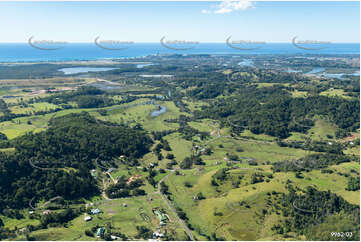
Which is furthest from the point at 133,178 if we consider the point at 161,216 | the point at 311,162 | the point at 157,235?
the point at 311,162

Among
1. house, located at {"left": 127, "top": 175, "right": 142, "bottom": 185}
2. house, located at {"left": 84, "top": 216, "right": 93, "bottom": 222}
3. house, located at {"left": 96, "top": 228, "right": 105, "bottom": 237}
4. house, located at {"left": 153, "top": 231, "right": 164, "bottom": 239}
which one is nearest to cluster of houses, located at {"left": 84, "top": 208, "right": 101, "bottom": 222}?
house, located at {"left": 84, "top": 216, "right": 93, "bottom": 222}

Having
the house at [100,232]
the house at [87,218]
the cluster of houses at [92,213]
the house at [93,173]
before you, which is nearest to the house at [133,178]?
the house at [93,173]

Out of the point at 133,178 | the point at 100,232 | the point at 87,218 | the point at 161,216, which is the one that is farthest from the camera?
the point at 133,178

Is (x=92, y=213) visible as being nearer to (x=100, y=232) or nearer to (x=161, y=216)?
(x=100, y=232)

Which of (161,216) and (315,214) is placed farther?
(161,216)

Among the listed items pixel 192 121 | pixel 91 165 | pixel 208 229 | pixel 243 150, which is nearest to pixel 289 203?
pixel 208 229

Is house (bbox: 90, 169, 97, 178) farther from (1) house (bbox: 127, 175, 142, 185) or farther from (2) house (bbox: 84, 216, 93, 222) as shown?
(2) house (bbox: 84, 216, 93, 222)

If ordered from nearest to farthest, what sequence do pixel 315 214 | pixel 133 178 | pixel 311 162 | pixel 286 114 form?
pixel 315 214
pixel 133 178
pixel 311 162
pixel 286 114

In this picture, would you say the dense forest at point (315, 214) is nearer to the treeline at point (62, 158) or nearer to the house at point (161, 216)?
the house at point (161, 216)
